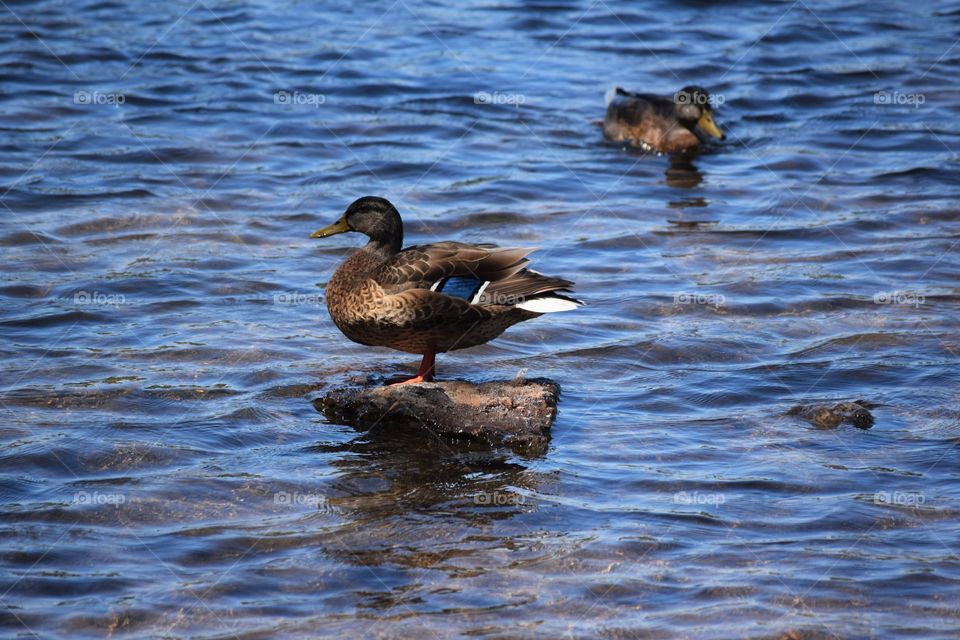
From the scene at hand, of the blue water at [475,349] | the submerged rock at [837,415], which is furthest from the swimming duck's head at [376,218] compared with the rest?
the submerged rock at [837,415]

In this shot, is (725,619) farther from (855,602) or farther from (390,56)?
(390,56)

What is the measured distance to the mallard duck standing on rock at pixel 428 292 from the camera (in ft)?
23.7

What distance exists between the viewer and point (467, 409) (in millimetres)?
7020

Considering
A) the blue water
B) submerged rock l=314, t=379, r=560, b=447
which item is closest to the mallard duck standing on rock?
submerged rock l=314, t=379, r=560, b=447

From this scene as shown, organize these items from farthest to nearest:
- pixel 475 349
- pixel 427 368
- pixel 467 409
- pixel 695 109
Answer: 1. pixel 695 109
2. pixel 475 349
3. pixel 427 368
4. pixel 467 409

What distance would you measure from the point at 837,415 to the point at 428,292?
2.54 metres

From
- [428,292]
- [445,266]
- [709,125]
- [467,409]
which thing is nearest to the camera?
[467,409]

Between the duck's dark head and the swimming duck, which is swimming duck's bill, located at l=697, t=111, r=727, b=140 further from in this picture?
the duck's dark head

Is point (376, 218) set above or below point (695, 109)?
below

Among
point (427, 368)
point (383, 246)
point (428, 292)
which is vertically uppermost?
point (383, 246)

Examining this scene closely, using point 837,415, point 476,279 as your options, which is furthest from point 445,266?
point 837,415

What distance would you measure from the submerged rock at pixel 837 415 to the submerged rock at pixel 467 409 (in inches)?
61.2

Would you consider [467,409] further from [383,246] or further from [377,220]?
[377,220]

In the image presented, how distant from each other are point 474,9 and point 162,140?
708cm
